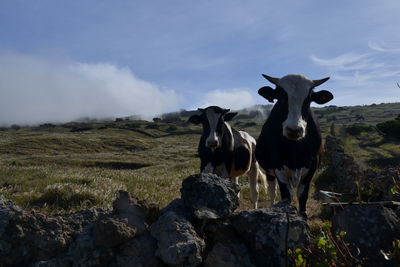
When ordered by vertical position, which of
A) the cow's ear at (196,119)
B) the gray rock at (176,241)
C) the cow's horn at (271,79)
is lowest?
the gray rock at (176,241)

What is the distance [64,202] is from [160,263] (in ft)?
16.3

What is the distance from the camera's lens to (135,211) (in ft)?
12.6

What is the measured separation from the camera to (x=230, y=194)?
4.16 metres

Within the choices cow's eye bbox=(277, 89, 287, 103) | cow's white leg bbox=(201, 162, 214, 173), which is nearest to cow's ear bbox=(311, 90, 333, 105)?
cow's eye bbox=(277, 89, 287, 103)

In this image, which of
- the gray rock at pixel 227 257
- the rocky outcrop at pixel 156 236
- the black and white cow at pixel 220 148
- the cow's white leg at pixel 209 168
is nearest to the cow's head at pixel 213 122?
the black and white cow at pixel 220 148

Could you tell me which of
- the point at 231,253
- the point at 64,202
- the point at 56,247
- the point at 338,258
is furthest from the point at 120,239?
the point at 64,202

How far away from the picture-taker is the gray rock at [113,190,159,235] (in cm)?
369

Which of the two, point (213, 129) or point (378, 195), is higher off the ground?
point (213, 129)

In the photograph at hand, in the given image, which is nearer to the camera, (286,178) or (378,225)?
(378,225)

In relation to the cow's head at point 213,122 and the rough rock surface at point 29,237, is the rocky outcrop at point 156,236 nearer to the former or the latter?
the rough rock surface at point 29,237

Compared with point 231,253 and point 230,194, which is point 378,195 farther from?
point 231,253

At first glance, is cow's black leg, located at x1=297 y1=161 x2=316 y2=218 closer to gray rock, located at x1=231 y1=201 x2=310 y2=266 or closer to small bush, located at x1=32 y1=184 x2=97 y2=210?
gray rock, located at x1=231 y1=201 x2=310 y2=266

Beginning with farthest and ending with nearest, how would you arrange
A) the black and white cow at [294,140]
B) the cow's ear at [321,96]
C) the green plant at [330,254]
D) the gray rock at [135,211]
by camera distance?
the cow's ear at [321,96] < the black and white cow at [294,140] < the gray rock at [135,211] < the green plant at [330,254]

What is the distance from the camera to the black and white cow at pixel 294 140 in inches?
215
